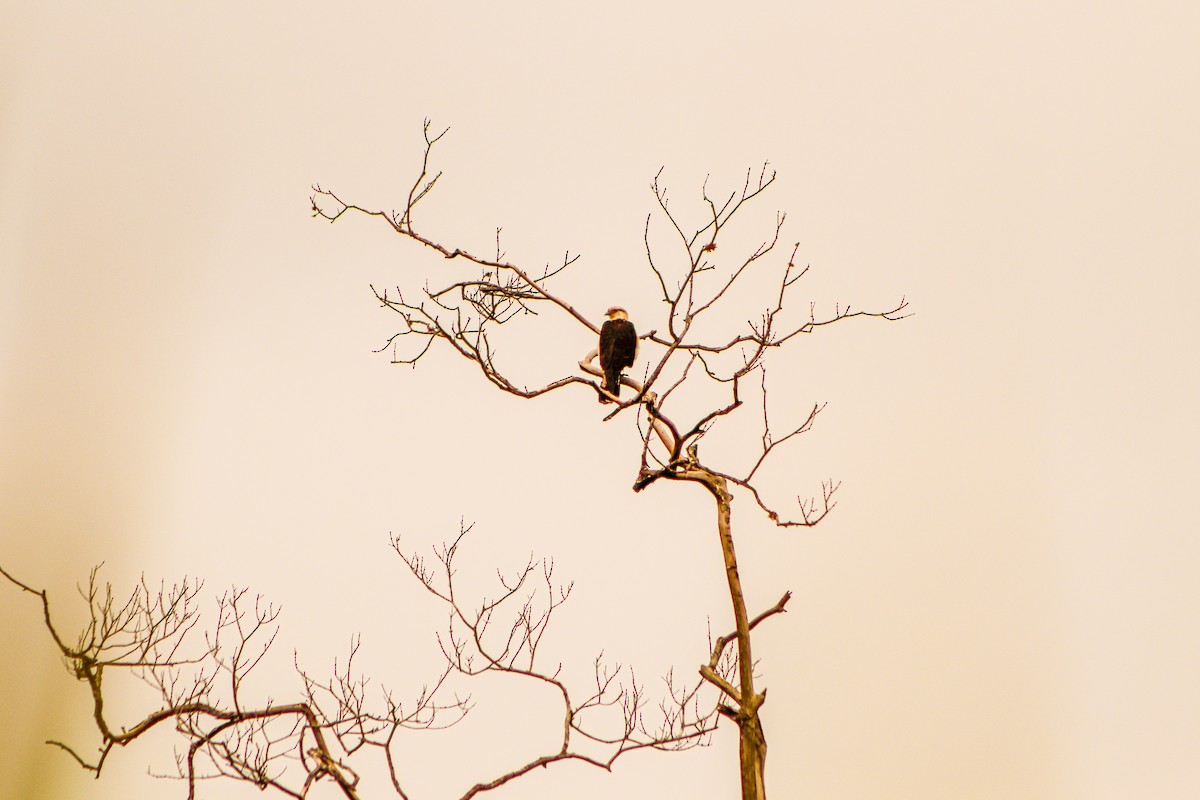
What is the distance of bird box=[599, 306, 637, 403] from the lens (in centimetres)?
205

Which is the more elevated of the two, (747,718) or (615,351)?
(615,351)

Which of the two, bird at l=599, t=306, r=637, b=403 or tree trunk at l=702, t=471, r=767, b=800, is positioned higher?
bird at l=599, t=306, r=637, b=403

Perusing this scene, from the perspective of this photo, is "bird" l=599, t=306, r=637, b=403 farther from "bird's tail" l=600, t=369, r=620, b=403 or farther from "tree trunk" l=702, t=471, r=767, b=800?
"tree trunk" l=702, t=471, r=767, b=800

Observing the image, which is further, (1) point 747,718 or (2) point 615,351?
(2) point 615,351

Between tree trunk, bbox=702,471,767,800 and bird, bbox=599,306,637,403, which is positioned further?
bird, bbox=599,306,637,403

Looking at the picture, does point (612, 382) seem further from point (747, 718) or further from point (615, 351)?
point (747, 718)

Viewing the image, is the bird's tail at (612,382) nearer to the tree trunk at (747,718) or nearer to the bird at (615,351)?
the bird at (615,351)

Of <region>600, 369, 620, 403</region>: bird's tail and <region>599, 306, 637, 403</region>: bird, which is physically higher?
<region>599, 306, 637, 403</region>: bird

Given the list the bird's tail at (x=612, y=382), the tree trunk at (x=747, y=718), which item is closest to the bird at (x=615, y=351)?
the bird's tail at (x=612, y=382)

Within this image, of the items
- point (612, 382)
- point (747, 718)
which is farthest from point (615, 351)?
point (747, 718)

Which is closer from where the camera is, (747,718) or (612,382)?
(747,718)

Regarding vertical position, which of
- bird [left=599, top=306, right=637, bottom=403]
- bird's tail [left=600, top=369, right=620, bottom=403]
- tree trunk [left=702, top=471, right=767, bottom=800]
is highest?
bird [left=599, top=306, right=637, bottom=403]

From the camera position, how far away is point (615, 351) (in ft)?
6.74

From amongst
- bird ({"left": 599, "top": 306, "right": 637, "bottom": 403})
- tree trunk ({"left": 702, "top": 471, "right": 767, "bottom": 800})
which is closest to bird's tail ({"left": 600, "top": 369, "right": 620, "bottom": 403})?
bird ({"left": 599, "top": 306, "right": 637, "bottom": 403})
